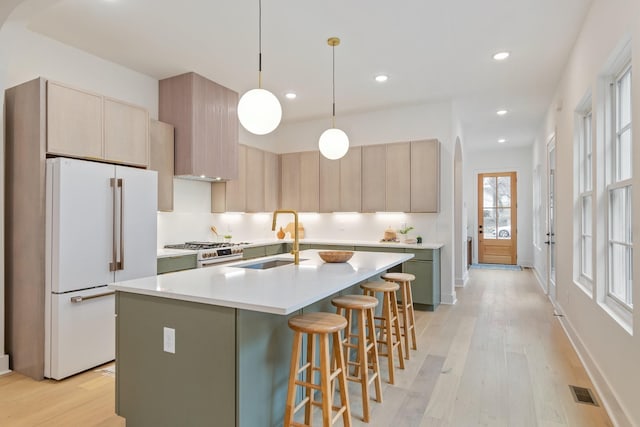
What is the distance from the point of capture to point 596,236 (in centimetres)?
290

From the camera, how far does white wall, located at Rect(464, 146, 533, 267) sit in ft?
30.0

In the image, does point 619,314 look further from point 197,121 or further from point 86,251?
point 197,121

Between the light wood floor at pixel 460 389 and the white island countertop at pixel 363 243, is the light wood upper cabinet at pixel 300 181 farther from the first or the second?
the light wood floor at pixel 460 389

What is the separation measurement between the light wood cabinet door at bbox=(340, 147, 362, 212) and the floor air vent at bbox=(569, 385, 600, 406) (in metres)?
3.52

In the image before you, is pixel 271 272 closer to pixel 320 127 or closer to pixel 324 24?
pixel 324 24

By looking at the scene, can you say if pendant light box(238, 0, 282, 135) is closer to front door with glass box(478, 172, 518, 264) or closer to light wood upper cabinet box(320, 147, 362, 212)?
light wood upper cabinet box(320, 147, 362, 212)

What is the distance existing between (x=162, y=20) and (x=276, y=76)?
1532 mm

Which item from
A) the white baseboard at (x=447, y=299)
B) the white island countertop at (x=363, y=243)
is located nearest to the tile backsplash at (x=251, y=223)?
the white island countertop at (x=363, y=243)

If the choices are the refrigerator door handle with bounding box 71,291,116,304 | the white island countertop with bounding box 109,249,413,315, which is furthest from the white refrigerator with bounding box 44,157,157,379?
the white island countertop with bounding box 109,249,413,315

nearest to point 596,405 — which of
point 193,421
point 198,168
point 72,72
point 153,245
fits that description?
point 193,421

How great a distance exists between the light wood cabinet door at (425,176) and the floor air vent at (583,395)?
2.85 meters

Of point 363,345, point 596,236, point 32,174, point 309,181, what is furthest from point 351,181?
point 32,174

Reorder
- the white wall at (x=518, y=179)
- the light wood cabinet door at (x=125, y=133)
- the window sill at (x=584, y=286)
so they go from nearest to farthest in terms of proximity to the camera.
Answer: the window sill at (x=584, y=286)
the light wood cabinet door at (x=125, y=133)
the white wall at (x=518, y=179)

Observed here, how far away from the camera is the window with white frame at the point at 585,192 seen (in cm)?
343
